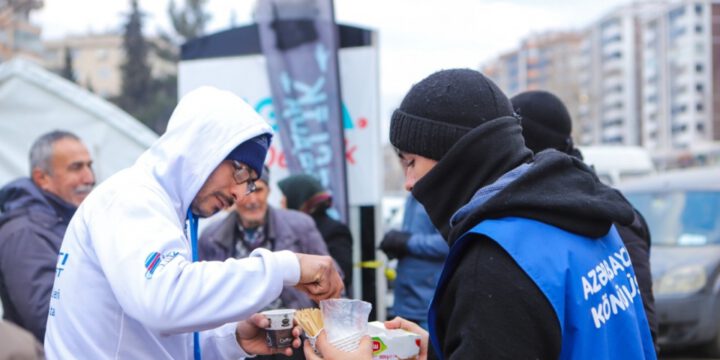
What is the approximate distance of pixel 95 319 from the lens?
85.3 inches

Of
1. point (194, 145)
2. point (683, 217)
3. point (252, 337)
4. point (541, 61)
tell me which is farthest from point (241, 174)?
point (541, 61)

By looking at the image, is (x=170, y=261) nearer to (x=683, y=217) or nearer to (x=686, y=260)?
(x=686, y=260)

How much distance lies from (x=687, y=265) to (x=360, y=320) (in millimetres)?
6959

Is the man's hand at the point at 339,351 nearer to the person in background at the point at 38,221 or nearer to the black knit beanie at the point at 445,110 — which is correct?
the black knit beanie at the point at 445,110

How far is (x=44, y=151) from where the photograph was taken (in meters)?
4.72

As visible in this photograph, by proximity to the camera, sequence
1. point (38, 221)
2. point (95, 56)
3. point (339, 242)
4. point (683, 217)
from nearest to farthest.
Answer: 1. point (38, 221)
2. point (339, 242)
3. point (683, 217)
4. point (95, 56)

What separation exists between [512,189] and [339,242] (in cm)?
389

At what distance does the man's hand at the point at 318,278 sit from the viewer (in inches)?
85.9

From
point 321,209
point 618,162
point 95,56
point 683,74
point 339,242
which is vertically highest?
point 95,56

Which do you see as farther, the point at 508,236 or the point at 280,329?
the point at 280,329

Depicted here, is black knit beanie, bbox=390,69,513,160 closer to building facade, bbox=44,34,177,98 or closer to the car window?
the car window

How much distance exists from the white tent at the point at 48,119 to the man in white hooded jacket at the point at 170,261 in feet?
17.5

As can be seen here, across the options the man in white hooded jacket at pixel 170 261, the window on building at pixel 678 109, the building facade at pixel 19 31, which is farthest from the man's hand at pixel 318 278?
the window on building at pixel 678 109

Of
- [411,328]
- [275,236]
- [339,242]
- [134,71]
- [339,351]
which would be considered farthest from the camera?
[134,71]
